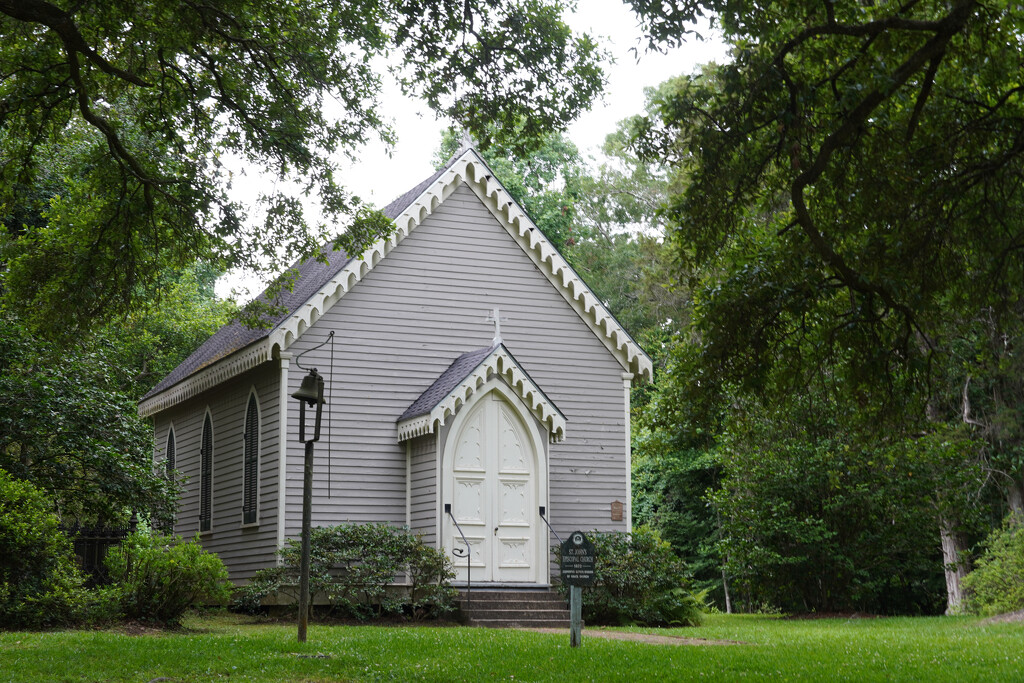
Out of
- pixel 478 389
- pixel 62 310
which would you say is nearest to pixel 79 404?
pixel 62 310

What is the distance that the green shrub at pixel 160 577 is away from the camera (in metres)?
17.0

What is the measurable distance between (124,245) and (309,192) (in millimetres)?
2964

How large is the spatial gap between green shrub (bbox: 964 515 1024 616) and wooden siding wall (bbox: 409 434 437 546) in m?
12.0

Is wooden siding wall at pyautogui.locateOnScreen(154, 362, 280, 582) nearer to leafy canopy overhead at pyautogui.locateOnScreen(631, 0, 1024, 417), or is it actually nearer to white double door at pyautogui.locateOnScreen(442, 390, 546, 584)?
white double door at pyautogui.locateOnScreen(442, 390, 546, 584)

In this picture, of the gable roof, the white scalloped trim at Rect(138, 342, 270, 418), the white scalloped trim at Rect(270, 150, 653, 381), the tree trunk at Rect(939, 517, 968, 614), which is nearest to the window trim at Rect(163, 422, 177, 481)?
the white scalloped trim at Rect(138, 342, 270, 418)

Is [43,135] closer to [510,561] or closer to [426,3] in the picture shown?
[426,3]

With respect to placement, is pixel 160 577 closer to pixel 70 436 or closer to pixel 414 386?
pixel 70 436

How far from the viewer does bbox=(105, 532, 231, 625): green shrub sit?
17.0 metres

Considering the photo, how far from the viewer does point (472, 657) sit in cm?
1307

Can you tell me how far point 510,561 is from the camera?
2122 cm

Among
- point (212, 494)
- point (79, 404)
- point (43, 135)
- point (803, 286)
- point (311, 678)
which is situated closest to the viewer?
point (311, 678)

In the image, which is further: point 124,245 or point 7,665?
point 124,245

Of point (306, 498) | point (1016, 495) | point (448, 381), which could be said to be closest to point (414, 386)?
point (448, 381)

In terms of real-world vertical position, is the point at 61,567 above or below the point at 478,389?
below
